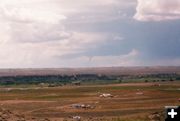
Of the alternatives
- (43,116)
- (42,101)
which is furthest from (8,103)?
(43,116)

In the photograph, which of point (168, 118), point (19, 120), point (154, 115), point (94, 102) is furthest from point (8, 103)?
point (168, 118)

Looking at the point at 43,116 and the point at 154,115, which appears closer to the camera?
the point at 154,115

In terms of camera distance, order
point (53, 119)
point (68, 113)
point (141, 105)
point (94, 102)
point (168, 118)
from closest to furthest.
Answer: point (168, 118) → point (53, 119) → point (68, 113) → point (141, 105) → point (94, 102)

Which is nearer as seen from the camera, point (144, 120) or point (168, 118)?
point (168, 118)

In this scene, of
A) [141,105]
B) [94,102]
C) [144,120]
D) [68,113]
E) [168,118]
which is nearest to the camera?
[168,118]

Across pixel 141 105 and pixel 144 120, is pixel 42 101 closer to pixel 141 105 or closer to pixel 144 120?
pixel 141 105

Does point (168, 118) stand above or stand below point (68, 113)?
above

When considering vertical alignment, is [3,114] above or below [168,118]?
below

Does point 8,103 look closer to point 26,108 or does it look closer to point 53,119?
point 26,108

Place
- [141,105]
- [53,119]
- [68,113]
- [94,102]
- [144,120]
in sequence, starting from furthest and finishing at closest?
[94,102] < [141,105] < [68,113] < [53,119] < [144,120]
